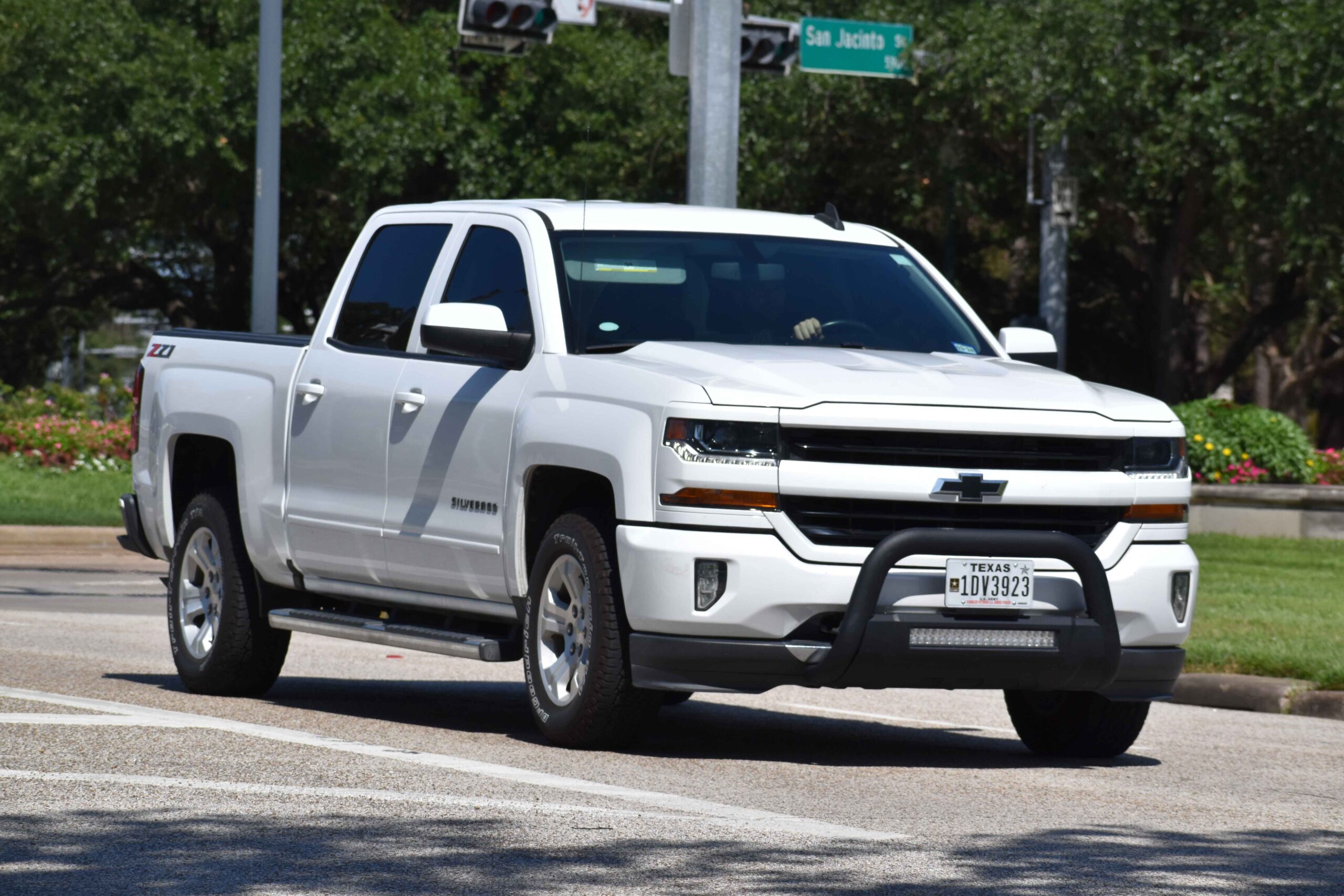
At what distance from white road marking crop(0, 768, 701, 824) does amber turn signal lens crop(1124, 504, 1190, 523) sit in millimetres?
2237

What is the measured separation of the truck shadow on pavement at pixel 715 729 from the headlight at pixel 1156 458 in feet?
3.78

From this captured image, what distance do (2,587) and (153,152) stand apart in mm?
15482

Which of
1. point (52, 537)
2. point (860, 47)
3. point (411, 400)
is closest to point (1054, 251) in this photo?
point (860, 47)

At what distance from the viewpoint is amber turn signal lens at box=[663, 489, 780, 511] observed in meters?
7.22

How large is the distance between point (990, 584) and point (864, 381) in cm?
78

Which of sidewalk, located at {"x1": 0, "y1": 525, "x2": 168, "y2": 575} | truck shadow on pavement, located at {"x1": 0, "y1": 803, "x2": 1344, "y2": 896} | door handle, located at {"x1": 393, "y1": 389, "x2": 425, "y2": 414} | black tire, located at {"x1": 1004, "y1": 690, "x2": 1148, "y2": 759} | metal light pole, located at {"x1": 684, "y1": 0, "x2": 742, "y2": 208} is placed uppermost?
metal light pole, located at {"x1": 684, "y1": 0, "x2": 742, "y2": 208}

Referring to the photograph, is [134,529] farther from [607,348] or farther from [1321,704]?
[1321,704]

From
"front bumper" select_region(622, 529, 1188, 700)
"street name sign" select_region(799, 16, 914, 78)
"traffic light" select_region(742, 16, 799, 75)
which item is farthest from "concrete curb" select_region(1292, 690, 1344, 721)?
"street name sign" select_region(799, 16, 914, 78)

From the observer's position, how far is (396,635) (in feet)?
28.6

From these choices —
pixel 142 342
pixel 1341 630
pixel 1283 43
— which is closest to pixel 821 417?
pixel 1341 630

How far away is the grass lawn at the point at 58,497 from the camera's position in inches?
834

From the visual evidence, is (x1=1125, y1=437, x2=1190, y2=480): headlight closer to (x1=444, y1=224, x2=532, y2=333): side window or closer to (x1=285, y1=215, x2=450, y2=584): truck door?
(x1=444, y1=224, x2=532, y2=333): side window

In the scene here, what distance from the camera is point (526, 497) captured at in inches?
315

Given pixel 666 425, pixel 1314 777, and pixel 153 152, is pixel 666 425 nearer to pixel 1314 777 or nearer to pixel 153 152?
pixel 1314 777
